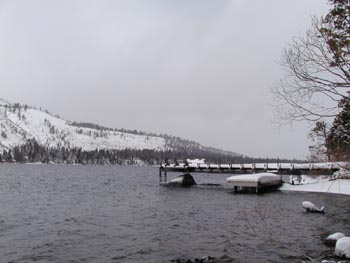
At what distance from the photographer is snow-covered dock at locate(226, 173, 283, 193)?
174 feet

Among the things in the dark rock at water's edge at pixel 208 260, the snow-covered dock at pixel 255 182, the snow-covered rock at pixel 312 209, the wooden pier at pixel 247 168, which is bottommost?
the dark rock at water's edge at pixel 208 260

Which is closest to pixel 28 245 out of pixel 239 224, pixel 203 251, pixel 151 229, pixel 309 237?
pixel 151 229

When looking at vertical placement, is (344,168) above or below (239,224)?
above

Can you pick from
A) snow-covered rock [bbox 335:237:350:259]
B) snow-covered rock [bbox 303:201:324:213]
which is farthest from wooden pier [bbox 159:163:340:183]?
snow-covered rock [bbox 335:237:350:259]

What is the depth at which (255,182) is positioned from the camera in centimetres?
5291

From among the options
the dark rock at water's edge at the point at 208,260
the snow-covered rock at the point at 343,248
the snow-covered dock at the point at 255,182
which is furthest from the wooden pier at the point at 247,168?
the dark rock at water's edge at the point at 208,260

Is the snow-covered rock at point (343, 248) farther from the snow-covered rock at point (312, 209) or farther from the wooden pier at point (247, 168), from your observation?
the wooden pier at point (247, 168)

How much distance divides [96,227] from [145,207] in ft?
39.6

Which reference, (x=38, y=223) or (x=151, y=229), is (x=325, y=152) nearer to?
(x=151, y=229)

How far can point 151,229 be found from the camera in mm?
26000

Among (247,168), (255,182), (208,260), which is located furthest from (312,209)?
(247,168)

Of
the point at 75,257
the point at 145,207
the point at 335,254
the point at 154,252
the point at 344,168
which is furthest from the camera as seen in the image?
the point at 145,207

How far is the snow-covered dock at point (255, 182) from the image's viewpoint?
53062mm

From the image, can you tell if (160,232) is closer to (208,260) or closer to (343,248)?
(208,260)
